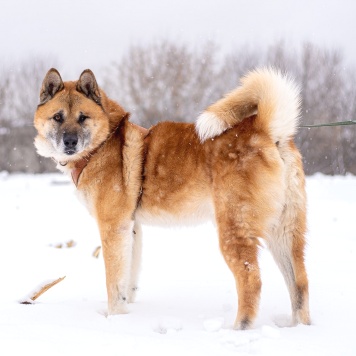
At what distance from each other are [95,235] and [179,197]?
4.13 m

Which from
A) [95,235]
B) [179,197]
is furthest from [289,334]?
[95,235]

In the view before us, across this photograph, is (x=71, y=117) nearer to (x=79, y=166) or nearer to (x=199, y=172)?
(x=79, y=166)

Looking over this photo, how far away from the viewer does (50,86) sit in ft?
13.1

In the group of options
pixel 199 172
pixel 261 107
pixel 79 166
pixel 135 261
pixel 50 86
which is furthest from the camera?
pixel 135 261

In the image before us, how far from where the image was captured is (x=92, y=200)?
3.77 m

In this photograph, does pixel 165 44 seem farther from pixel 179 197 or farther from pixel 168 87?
pixel 179 197

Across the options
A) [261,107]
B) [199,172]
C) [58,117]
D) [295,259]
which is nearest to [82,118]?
[58,117]

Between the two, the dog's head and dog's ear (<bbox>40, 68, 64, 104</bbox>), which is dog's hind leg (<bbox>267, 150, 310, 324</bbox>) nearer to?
the dog's head

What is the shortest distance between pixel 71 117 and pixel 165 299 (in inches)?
73.2

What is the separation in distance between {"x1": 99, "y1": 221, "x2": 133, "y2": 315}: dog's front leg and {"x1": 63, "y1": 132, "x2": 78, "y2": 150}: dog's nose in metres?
0.72

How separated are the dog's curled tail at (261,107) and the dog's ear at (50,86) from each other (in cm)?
142

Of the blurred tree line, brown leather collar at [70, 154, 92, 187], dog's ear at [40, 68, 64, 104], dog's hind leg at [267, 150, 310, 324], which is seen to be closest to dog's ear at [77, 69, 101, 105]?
dog's ear at [40, 68, 64, 104]

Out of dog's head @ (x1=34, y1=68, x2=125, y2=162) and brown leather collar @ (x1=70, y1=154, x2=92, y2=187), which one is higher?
dog's head @ (x1=34, y1=68, x2=125, y2=162)

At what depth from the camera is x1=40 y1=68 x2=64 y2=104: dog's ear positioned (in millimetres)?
3943
